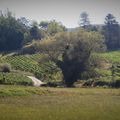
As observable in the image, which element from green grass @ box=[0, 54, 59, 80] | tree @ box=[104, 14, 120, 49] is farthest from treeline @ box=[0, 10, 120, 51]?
green grass @ box=[0, 54, 59, 80]

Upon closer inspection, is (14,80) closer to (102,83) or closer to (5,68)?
(5,68)

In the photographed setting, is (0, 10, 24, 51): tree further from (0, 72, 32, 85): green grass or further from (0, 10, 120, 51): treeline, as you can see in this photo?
(0, 72, 32, 85): green grass

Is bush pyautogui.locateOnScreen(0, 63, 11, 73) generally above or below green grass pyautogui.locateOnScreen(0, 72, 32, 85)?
above

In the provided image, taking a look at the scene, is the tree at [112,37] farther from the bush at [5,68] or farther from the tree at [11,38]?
the bush at [5,68]

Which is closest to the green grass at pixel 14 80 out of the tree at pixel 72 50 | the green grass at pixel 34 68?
the tree at pixel 72 50

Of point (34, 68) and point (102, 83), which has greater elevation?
point (34, 68)

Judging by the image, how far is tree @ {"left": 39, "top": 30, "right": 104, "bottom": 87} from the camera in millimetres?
76500

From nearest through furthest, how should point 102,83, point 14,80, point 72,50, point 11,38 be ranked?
point 14,80 → point 102,83 → point 72,50 → point 11,38

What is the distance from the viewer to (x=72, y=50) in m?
77.6

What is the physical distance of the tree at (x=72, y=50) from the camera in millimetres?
76500

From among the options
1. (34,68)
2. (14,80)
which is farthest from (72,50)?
(34,68)

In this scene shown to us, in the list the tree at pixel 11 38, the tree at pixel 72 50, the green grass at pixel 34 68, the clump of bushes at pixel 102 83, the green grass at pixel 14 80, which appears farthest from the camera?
the tree at pixel 11 38

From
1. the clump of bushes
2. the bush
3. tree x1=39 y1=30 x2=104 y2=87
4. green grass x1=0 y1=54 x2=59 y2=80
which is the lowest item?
the clump of bushes

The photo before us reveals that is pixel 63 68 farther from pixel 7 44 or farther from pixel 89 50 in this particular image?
pixel 7 44
